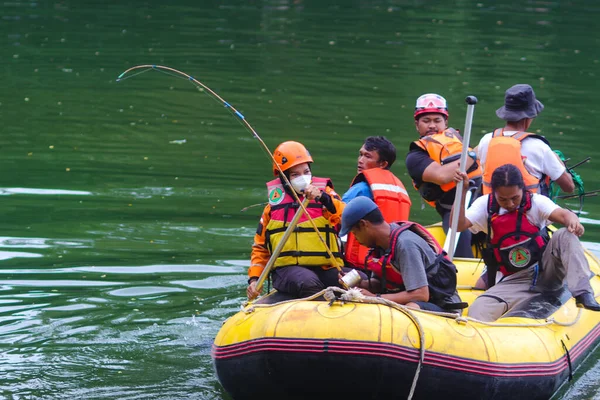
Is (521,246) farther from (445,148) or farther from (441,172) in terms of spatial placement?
(445,148)

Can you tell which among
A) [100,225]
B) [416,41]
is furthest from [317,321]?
[416,41]

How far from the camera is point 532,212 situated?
6.19 m

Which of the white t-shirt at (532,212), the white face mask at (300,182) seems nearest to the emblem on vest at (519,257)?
the white t-shirt at (532,212)

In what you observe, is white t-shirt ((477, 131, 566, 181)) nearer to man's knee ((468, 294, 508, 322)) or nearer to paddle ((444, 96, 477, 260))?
paddle ((444, 96, 477, 260))

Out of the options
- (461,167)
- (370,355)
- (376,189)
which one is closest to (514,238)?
(461,167)

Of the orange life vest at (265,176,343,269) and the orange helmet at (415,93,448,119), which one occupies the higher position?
the orange helmet at (415,93,448,119)

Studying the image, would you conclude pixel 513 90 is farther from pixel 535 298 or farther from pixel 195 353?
pixel 195 353

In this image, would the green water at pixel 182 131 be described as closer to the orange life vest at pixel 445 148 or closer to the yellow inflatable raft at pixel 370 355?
the yellow inflatable raft at pixel 370 355

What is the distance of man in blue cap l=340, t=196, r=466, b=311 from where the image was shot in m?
5.31

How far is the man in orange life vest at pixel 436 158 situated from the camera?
6879 mm

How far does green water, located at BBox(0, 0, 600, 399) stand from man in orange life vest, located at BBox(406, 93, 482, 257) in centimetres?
148

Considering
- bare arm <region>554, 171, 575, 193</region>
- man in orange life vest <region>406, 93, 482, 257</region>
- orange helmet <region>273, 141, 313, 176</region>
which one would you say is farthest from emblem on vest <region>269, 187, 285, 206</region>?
bare arm <region>554, 171, 575, 193</region>

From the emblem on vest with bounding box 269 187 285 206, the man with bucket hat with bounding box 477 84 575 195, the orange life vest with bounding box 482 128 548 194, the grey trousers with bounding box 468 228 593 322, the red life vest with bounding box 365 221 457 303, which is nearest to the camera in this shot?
the red life vest with bounding box 365 221 457 303

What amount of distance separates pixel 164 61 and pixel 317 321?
43.1ft
